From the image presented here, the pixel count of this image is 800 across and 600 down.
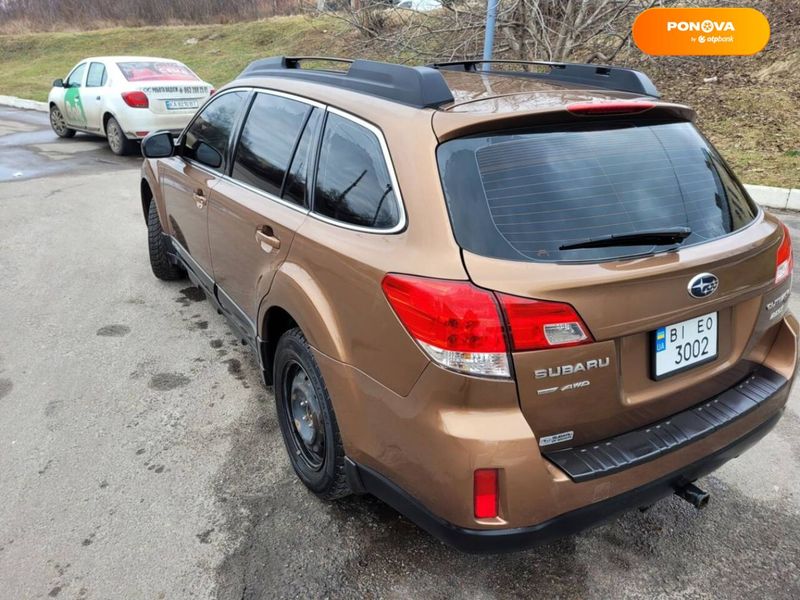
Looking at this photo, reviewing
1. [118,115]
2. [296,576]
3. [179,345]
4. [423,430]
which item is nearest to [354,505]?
[296,576]

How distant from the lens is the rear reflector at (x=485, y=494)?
177 cm

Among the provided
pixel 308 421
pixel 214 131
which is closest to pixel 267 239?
pixel 308 421

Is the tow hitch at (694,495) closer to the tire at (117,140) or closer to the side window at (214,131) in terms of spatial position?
the side window at (214,131)

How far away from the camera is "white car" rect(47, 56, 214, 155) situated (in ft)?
32.2

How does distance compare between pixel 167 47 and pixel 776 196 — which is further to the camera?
pixel 167 47

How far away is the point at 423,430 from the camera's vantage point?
1843 millimetres

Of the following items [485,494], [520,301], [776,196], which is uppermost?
[520,301]

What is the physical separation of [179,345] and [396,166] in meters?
2.68

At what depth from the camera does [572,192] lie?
1.96m

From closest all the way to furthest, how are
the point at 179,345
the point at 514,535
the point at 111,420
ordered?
the point at 514,535
the point at 111,420
the point at 179,345

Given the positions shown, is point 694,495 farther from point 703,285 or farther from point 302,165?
point 302,165

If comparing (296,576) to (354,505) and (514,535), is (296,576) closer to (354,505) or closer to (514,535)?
(354,505)

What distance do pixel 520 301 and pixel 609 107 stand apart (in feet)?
2.83

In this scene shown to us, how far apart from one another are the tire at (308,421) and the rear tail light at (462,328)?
0.73m
